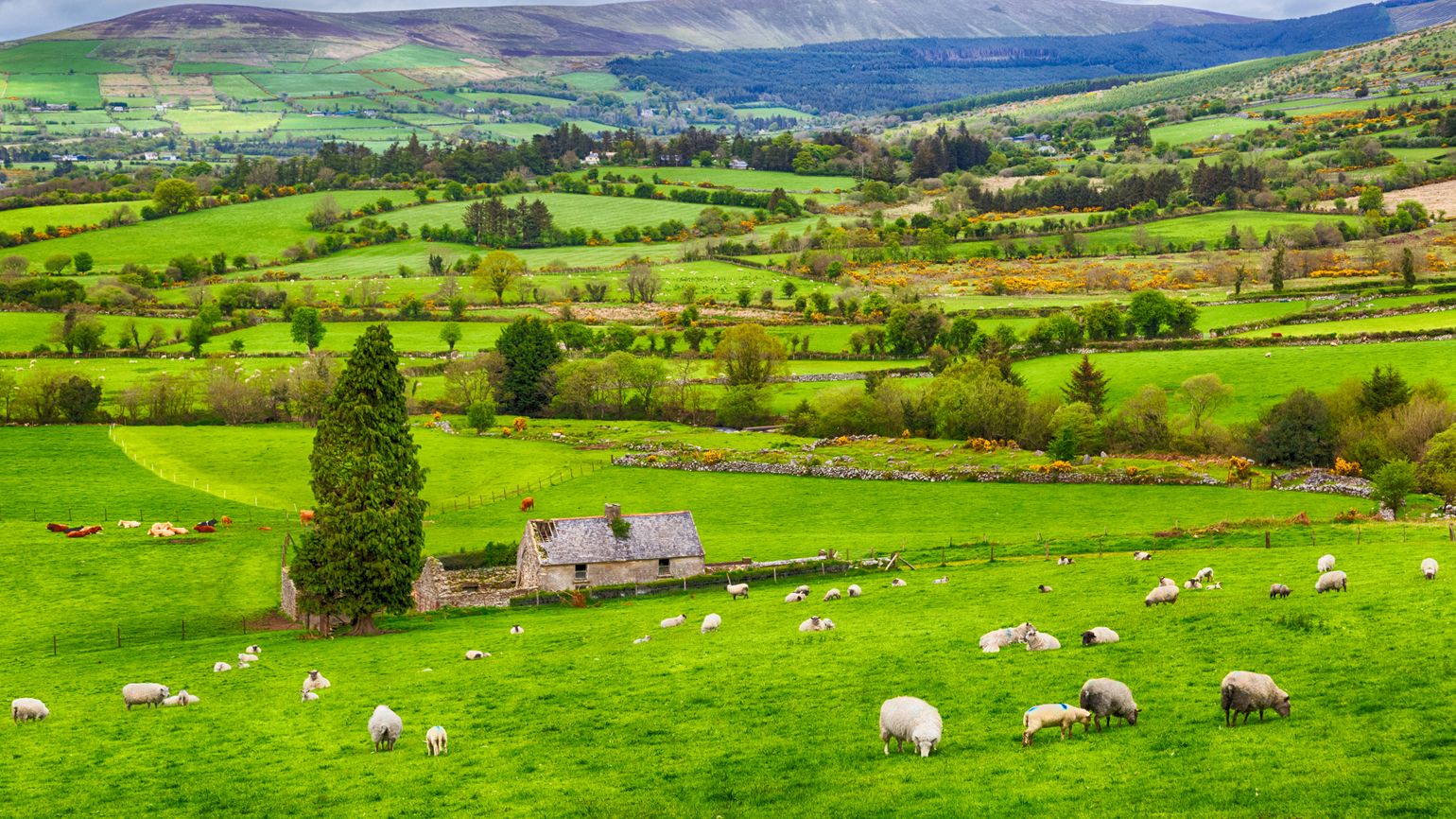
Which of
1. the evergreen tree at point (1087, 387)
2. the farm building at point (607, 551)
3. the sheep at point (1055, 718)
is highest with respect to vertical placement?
the sheep at point (1055, 718)

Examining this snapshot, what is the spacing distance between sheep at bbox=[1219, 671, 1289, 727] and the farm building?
Result: 37645 mm

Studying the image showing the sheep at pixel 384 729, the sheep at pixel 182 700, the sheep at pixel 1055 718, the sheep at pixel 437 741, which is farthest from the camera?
the sheep at pixel 182 700

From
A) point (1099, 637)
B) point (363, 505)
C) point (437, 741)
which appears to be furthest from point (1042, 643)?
point (363, 505)

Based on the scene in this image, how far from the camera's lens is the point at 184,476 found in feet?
288

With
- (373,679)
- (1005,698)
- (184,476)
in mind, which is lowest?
(184,476)

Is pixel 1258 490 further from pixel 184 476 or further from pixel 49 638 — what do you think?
pixel 184 476

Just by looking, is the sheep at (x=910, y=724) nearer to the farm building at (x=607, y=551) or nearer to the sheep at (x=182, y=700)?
the sheep at (x=182, y=700)

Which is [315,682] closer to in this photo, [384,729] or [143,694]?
[143,694]

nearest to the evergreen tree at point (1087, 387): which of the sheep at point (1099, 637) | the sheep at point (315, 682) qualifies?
the sheep at point (1099, 637)

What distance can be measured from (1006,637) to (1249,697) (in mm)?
9869

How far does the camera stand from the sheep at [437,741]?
2817 centimetres

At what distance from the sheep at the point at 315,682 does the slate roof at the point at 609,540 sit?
22.4m

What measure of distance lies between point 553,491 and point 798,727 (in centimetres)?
5665

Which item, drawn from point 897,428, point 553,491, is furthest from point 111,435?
point 897,428
